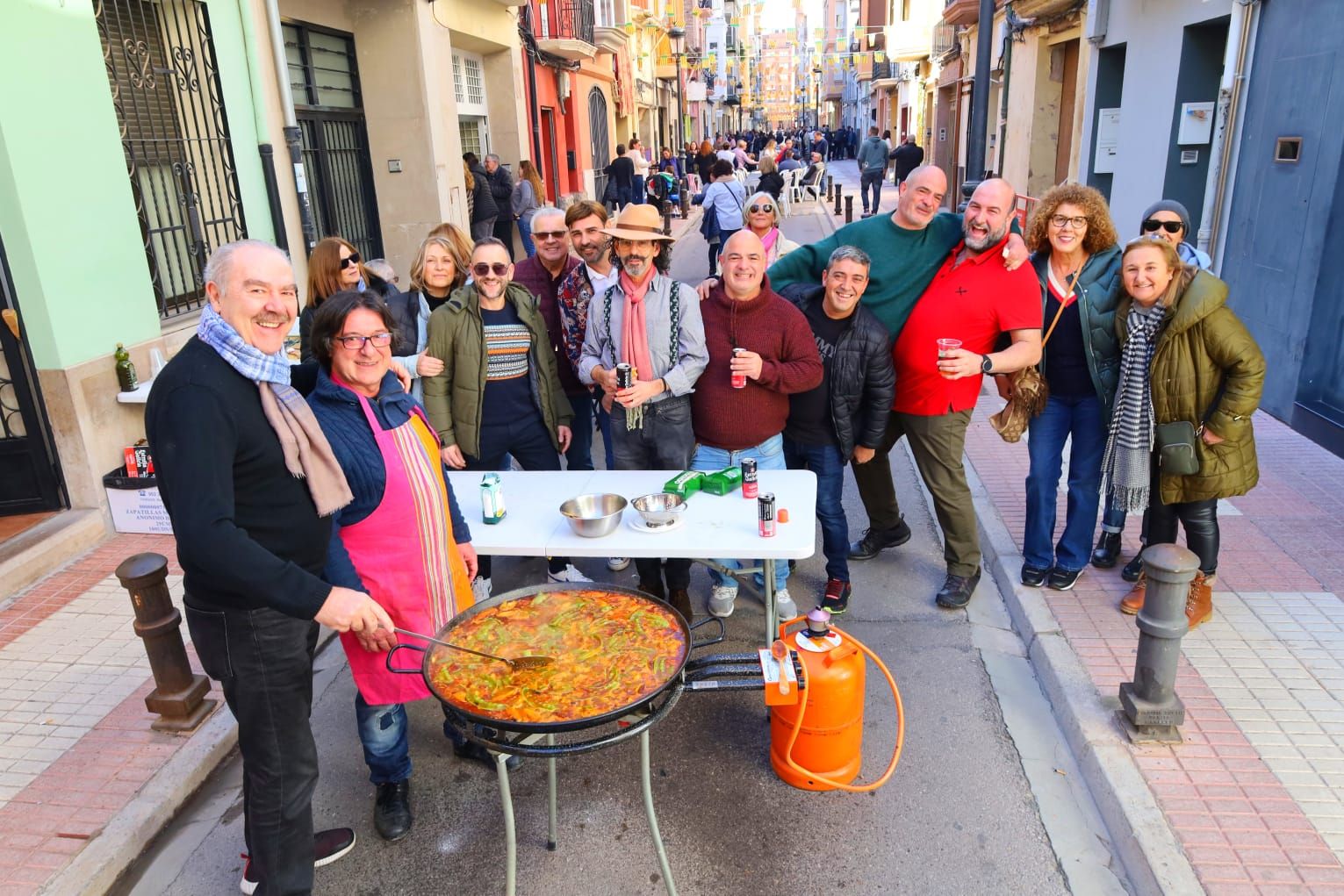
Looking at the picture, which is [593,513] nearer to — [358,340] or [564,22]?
[358,340]

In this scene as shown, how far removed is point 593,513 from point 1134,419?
265 cm

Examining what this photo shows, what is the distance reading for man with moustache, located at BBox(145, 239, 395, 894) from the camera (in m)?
2.32

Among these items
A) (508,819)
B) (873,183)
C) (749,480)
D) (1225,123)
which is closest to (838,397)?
(749,480)

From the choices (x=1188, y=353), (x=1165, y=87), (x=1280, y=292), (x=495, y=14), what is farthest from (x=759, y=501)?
(x=495, y=14)

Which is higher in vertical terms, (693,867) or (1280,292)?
(1280,292)

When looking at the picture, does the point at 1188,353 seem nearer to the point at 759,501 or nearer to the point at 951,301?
the point at 951,301

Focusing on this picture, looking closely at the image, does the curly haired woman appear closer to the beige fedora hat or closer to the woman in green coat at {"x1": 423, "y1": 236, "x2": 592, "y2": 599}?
the beige fedora hat

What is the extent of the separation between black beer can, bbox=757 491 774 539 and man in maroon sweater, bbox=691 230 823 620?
2.73ft

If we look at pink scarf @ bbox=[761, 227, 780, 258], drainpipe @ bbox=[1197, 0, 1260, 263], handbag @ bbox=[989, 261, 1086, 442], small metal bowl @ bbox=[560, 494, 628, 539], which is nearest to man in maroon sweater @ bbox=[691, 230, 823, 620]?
small metal bowl @ bbox=[560, 494, 628, 539]

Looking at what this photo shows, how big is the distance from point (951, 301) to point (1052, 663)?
71.7 inches

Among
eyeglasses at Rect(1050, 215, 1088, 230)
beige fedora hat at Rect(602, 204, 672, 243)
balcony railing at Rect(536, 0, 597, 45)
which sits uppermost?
balcony railing at Rect(536, 0, 597, 45)

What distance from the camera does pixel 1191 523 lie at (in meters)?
4.38

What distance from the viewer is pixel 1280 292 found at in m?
7.66

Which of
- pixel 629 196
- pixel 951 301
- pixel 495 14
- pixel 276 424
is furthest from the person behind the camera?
pixel 629 196
